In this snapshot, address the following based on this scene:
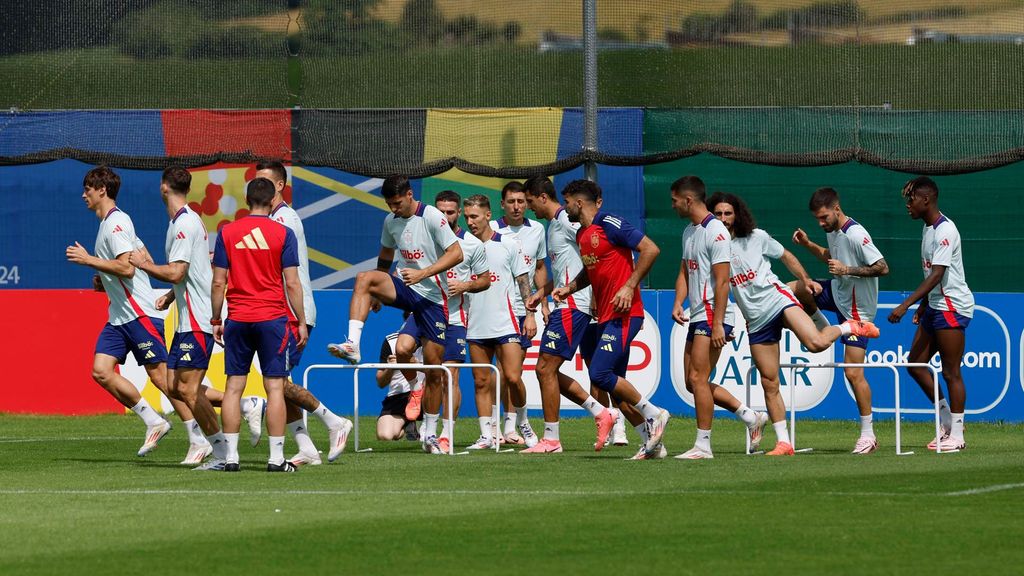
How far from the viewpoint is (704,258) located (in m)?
14.0

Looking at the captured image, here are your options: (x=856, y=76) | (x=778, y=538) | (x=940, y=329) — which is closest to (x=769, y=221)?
(x=856, y=76)

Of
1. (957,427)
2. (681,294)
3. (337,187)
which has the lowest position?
(957,427)

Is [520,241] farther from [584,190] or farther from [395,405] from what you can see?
[584,190]

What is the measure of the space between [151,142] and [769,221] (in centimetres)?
877

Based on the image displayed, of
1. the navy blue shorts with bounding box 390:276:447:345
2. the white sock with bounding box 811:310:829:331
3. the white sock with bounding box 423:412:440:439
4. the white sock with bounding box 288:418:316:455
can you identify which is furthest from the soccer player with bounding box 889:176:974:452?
the white sock with bounding box 288:418:316:455

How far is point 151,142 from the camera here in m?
24.3

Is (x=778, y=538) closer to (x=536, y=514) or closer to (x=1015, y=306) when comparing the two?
(x=536, y=514)

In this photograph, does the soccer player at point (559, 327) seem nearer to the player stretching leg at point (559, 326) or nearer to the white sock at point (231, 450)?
the player stretching leg at point (559, 326)

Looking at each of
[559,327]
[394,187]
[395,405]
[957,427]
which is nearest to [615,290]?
[559,327]

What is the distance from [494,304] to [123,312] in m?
3.28

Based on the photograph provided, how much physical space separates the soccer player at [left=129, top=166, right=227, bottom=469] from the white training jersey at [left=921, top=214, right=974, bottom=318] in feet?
20.6

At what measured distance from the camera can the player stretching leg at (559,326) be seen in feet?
49.0

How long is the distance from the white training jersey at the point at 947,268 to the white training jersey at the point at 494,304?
12.3 feet

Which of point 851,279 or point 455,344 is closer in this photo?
point 851,279
